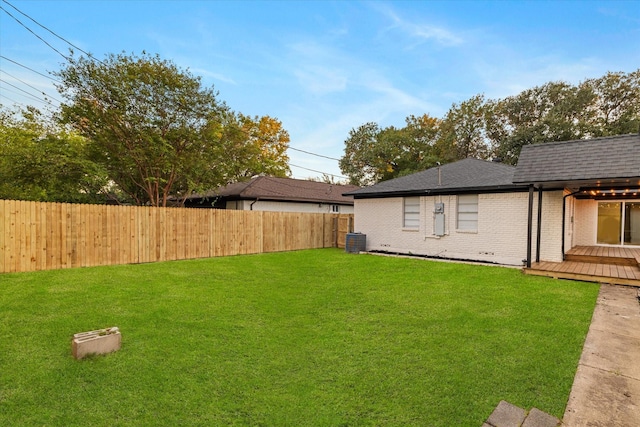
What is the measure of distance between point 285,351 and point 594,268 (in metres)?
8.66

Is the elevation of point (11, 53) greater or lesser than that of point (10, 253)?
greater

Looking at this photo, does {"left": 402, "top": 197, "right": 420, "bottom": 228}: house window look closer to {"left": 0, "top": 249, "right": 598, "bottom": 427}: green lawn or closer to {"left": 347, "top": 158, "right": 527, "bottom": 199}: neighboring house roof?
{"left": 347, "top": 158, "right": 527, "bottom": 199}: neighboring house roof

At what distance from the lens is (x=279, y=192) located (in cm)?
1778

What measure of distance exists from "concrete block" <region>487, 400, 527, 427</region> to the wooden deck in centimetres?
661

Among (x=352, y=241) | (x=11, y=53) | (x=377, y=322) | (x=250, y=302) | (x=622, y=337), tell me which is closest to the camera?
(x=622, y=337)

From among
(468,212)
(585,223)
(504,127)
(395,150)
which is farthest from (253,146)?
(504,127)

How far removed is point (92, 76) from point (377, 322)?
12756mm

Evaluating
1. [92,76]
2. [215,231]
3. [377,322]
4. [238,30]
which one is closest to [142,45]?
[92,76]

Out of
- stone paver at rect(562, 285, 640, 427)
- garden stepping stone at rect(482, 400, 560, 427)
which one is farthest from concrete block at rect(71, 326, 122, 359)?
stone paver at rect(562, 285, 640, 427)

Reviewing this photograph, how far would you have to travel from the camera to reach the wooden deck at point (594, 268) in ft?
23.7

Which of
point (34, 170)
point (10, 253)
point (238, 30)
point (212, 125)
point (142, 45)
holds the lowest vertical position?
point (10, 253)

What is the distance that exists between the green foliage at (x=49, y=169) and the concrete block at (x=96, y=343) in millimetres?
10912

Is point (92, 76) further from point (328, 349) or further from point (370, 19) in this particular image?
point (328, 349)

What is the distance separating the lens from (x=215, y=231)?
11102mm
